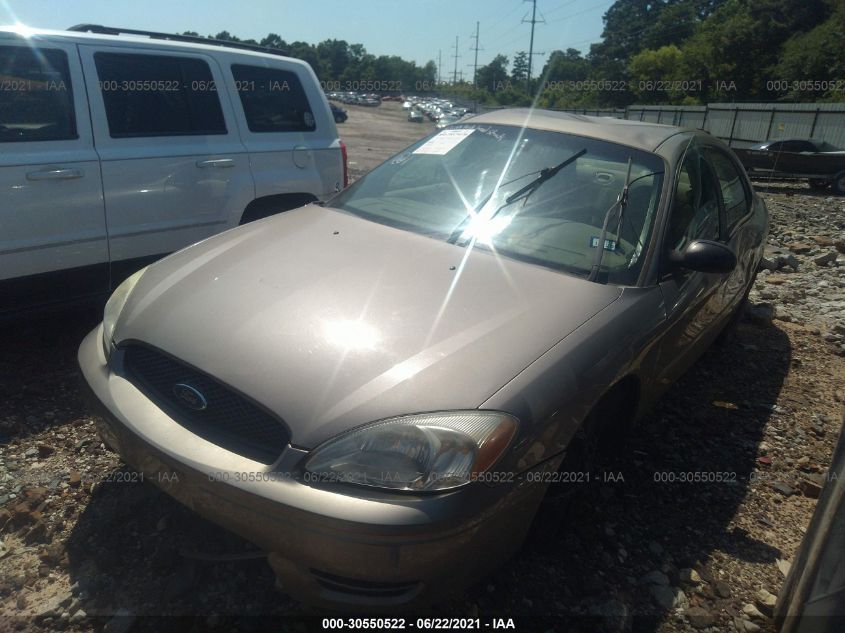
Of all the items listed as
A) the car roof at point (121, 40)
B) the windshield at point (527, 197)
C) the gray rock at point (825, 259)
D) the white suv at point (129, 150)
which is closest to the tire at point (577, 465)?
the windshield at point (527, 197)

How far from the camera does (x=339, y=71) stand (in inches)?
4540

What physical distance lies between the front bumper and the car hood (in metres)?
0.19

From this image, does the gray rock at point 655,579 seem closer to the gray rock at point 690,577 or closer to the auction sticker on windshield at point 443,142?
the gray rock at point 690,577

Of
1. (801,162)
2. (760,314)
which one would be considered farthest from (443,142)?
(801,162)

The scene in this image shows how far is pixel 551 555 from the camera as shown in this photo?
8.03 ft

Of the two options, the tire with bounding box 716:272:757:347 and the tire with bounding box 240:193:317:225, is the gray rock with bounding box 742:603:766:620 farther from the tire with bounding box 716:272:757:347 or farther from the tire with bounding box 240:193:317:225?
the tire with bounding box 240:193:317:225

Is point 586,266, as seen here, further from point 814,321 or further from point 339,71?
point 339,71

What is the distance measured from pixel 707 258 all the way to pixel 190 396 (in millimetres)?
2136

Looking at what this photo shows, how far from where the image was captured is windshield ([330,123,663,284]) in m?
2.65

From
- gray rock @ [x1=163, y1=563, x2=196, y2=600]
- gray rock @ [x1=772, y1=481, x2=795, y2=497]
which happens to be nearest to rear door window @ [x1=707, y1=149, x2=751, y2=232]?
gray rock @ [x1=772, y1=481, x2=795, y2=497]

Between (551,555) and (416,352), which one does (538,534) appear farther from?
(416,352)

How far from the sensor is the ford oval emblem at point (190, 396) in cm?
194

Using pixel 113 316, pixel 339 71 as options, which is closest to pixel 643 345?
pixel 113 316

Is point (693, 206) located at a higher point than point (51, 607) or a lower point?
higher
